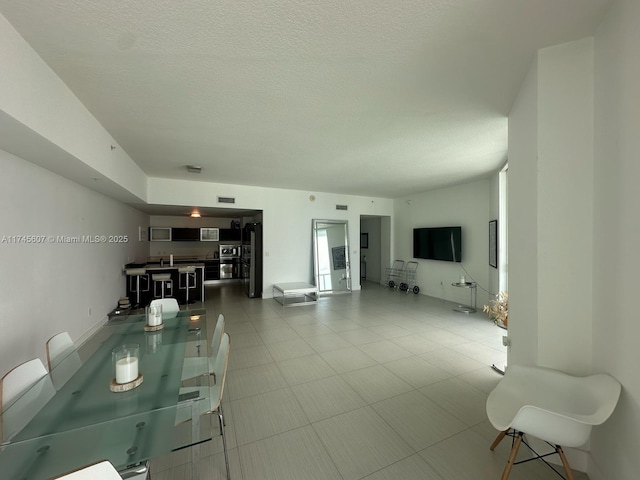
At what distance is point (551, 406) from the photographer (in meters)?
1.56

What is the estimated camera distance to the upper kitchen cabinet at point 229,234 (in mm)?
9450

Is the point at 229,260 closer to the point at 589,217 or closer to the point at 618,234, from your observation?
the point at 589,217

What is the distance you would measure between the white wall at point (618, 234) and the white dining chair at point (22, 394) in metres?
3.05

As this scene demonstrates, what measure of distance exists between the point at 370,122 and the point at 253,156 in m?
2.04

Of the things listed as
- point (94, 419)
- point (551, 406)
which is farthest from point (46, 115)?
point (551, 406)

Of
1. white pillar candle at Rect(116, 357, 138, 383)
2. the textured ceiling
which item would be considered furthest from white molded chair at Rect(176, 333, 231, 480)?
the textured ceiling

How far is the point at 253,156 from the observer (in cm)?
409

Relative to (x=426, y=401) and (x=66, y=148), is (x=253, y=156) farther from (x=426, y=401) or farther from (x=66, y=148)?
(x=426, y=401)

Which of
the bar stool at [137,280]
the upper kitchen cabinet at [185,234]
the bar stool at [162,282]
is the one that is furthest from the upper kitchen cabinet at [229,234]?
the bar stool at [137,280]

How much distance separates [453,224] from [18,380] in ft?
23.3

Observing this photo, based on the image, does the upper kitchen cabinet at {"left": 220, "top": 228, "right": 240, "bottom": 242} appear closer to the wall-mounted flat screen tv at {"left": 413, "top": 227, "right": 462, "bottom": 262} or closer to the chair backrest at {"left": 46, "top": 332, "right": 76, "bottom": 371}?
the wall-mounted flat screen tv at {"left": 413, "top": 227, "right": 462, "bottom": 262}

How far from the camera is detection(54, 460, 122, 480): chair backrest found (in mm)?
774

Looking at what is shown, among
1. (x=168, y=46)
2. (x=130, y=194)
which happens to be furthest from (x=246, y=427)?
(x=130, y=194)

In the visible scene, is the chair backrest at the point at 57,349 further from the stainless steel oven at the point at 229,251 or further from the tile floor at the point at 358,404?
the stainless steel oven at the point at 229,251
